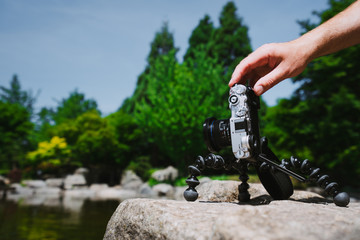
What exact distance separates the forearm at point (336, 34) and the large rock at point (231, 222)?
3.13 feet

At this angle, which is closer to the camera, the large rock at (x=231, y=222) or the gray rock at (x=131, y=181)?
the large rock at (x=231, y=222)

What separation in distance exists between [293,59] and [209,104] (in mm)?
14945

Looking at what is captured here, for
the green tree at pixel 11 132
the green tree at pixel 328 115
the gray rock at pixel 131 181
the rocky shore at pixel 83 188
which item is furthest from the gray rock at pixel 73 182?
the green tree at pixel 328 115

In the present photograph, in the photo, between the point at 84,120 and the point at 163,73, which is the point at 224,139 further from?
the point at 84,120

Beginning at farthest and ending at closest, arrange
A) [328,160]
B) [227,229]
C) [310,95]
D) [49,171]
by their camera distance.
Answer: [49,171] < [310,95] < [328,160] < [227,229]

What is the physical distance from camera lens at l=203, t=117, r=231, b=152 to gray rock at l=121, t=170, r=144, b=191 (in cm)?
1742

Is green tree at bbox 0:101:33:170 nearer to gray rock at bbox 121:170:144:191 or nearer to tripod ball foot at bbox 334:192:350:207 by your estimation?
gray rock at bbox 121:170:144:191

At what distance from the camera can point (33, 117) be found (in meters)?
35.9

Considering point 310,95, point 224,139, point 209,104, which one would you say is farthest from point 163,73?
point 224,139

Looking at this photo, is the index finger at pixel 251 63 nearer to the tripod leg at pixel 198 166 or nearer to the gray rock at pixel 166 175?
the tripod leg at pixel 198 166

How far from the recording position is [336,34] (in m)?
1.67

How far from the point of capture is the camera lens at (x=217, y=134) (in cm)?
198

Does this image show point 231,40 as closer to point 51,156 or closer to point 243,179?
point 51,156

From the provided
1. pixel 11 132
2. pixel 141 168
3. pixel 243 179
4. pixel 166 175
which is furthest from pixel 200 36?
pixel 243 179
